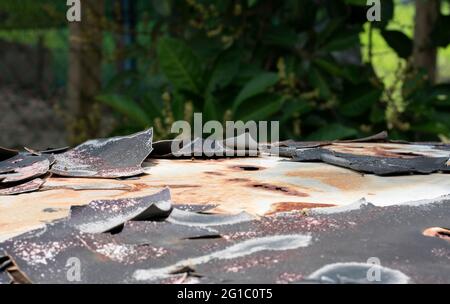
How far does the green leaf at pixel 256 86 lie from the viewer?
2.47 metres

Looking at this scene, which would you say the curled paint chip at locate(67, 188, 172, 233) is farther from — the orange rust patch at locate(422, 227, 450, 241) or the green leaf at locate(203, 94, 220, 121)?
the green leaf at locate(203, 94, 220, 121)

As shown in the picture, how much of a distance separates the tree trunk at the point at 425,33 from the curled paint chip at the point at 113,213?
2134mm

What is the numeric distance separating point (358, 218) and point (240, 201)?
17 centimetres

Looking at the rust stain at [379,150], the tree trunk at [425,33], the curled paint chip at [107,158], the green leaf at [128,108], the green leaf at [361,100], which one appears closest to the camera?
the curled paint chip at [107,158]

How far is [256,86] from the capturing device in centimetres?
249

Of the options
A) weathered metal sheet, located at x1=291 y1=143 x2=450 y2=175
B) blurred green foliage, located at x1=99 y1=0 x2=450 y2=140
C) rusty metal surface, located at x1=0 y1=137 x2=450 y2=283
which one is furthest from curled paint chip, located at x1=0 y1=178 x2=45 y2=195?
blurred green foliage, located at x1=99 y1=0 x2=450 y2=140

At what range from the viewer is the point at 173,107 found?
2.54 metres

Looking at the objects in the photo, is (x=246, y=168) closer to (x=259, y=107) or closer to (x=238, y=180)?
(x=238, y=180)

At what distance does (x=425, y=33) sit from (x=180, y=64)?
2.94 ft

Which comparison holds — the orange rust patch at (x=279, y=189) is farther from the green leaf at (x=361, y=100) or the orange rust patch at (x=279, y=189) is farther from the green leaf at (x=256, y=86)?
the green leaf at (x=361, y=100)

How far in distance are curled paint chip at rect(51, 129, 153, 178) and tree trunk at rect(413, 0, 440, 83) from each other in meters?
1.73

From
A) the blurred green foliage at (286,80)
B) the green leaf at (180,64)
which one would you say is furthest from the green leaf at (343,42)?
the green leaf at (180,64)
